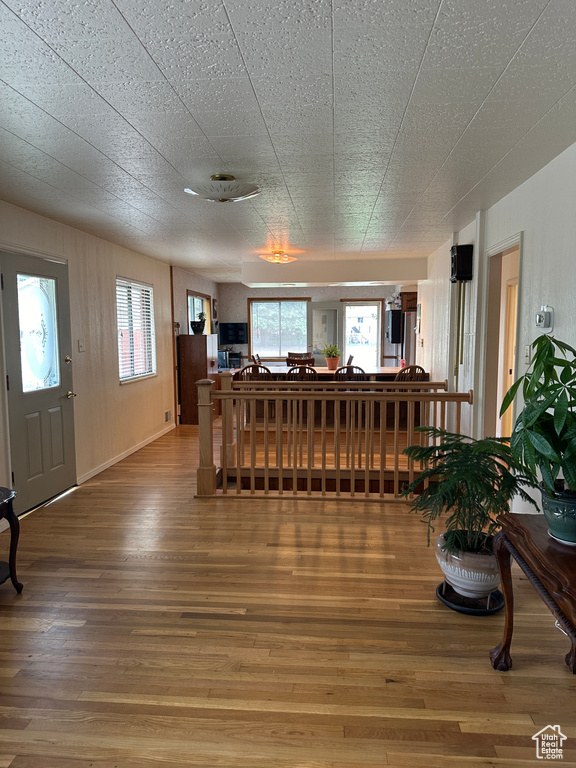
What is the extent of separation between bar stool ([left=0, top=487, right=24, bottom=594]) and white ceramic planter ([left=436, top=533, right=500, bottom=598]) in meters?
2.30

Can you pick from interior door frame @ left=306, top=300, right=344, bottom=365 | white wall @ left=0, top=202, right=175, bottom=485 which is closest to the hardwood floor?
white wall @ left=0, top=202, right=175, bottom=485

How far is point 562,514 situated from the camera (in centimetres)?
184

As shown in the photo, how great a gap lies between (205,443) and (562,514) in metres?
3.08

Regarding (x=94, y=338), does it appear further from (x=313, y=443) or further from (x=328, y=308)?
(x=328, y=308)

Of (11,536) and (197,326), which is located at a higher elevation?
(197,326)

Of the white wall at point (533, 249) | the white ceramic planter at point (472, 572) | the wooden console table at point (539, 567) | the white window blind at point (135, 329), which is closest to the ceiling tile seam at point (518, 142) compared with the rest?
the white wall at point (533, 249)

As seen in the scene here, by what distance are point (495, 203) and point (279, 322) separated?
7163 millimetres

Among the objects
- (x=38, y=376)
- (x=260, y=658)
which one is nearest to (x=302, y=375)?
(x=38, y=376)

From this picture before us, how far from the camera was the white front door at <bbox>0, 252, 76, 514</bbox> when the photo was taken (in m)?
3.94

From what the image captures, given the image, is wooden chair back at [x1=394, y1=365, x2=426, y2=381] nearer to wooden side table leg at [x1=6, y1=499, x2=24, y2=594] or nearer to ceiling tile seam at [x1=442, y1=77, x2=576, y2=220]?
ceiling tile seam at [x1=442, y1=77, x2=576, y2=220]

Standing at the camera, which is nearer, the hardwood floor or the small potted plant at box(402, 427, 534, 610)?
the hardwood floor

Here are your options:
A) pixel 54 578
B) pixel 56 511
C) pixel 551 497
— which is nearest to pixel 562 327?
pixel 551 497

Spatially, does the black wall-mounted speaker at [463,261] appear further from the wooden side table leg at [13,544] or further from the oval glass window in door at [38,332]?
the wooden side table leg at [13,544]

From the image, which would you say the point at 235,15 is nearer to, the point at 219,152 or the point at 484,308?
the point at 219,152
